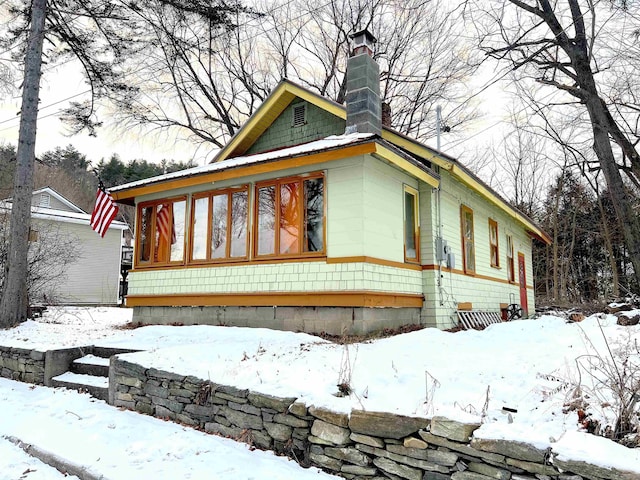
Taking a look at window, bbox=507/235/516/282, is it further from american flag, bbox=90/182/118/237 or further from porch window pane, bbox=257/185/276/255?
american flag, bbox=90/182/118/237

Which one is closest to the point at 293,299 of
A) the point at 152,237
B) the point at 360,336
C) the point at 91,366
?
the point at 360,336

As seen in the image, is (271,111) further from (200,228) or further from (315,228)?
(315,228)

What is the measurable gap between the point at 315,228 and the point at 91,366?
3.97 m

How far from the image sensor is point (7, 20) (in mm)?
12133

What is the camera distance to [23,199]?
1016 cm

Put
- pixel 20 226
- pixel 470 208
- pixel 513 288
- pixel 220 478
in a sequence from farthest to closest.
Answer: pixel 513 288 < pixel 470 208 < pixel 20 226 < pixel 220 478

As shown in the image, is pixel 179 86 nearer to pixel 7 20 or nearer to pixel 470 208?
pixel 7 20

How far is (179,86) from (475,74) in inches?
553

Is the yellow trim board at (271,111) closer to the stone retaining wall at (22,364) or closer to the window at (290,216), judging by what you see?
the window at (290,216)

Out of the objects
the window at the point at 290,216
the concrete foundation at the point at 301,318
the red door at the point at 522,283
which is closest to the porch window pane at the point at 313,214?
the window at the point at 290,216

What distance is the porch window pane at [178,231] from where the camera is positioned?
9.52m

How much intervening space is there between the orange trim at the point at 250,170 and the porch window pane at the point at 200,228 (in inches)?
17.5

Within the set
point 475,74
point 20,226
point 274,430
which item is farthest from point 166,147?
point 274,430

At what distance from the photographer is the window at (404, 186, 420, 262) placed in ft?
28.5
